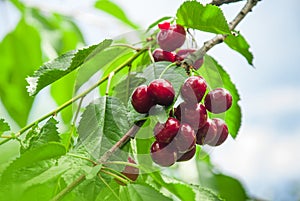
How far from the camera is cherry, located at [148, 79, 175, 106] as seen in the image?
916mm

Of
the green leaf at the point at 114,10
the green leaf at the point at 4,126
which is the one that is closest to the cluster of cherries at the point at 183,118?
the green leaf at the point at 4,126

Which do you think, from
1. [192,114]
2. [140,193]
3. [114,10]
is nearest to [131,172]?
[140,193]

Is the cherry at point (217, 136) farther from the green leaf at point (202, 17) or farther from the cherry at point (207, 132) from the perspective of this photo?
the green leaf at point (202, 17)

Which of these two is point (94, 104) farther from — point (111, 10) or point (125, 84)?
point (111, 10)

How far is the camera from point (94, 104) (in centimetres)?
108

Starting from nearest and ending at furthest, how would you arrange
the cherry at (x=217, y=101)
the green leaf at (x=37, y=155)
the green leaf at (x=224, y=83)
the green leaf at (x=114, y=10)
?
the green leaf at (x=37, y=155), the cherry at (x=217, y=101), the green leaf at (x=224, y=83), the green leaf at (x=114, y=10)

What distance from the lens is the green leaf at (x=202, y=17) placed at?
3.34 feet

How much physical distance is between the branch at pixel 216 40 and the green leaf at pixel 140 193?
225mm

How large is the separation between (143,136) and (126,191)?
0.12 m

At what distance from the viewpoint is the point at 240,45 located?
3.88ft

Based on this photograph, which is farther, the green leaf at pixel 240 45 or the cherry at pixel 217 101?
the green leaf at pixel 240 45

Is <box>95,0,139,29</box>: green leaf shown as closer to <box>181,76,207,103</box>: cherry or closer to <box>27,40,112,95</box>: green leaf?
<box>27,40,112,95</box>: green leaf

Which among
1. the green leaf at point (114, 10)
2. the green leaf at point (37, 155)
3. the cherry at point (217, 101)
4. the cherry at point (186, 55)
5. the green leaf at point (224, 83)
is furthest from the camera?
the green leaf at point (114, 10)

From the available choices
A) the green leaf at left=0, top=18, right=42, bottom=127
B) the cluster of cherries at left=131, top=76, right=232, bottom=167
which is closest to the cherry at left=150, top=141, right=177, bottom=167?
the cluster of cherries at left=131, top=76, right=232, bottom=167
